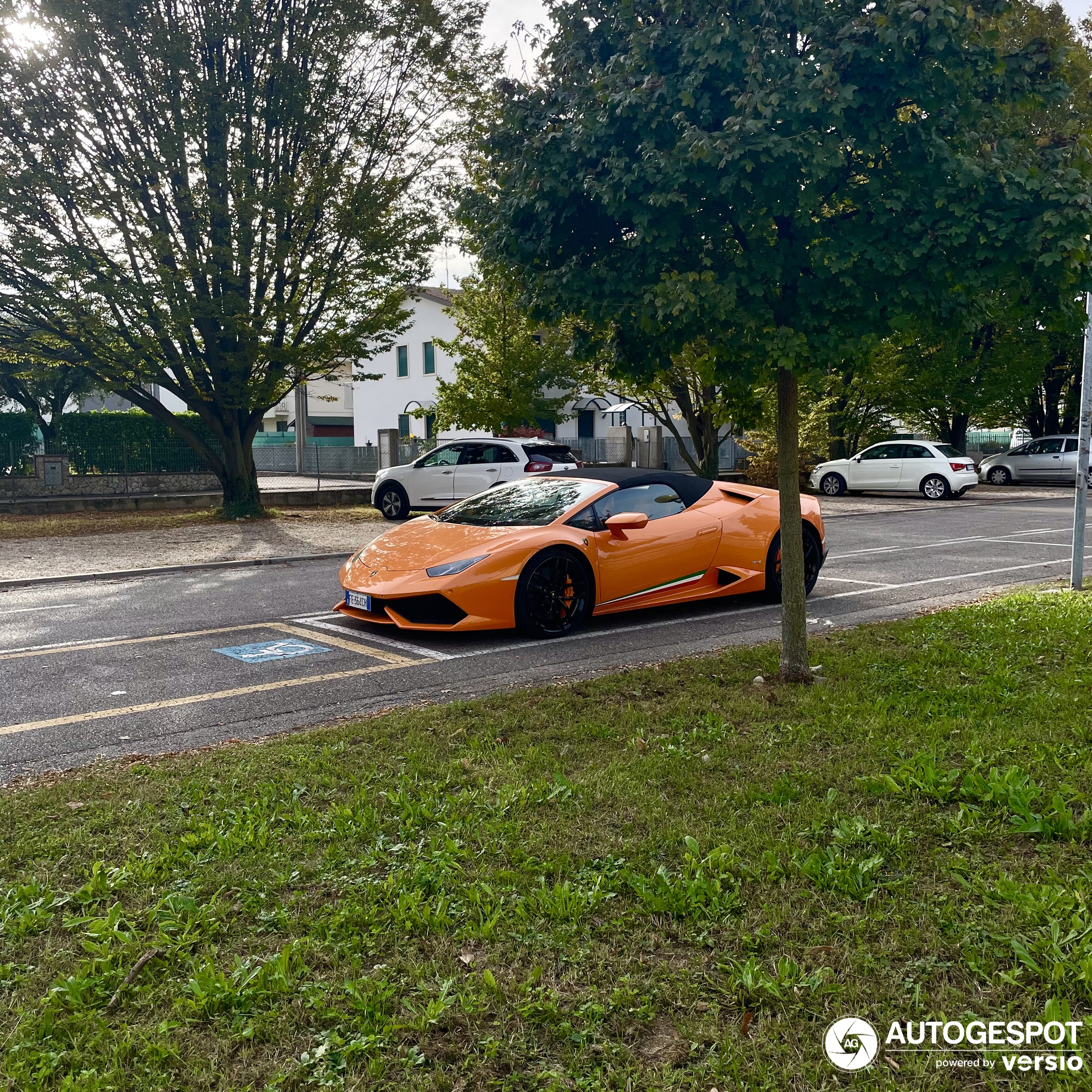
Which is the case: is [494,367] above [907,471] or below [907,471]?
above

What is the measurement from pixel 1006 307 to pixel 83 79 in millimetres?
17343

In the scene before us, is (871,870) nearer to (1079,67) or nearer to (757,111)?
(757,111)

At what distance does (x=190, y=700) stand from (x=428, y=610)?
2.17m

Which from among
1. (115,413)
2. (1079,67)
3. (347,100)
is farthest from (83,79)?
(1079,67)

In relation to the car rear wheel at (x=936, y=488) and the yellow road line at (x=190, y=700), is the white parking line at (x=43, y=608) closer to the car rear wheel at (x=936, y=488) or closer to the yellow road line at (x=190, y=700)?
the yellow road line at (x=190, y=700)

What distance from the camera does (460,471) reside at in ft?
66.5

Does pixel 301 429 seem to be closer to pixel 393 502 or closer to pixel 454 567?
pixel 393 502

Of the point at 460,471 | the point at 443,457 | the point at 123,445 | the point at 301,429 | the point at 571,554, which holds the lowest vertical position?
the point at 571,554

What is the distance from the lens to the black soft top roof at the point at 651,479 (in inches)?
355

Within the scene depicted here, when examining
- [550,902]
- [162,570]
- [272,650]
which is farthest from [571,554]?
[162,570]

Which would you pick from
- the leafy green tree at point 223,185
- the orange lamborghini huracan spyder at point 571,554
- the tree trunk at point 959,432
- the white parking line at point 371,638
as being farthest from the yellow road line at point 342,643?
the tree trunk at point 959,432

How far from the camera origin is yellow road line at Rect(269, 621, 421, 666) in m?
7.36

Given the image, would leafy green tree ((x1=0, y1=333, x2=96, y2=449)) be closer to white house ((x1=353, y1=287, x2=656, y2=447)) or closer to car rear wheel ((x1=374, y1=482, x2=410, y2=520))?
car rear wheel ((x1=374, y1=482, x2=410, y2=520))

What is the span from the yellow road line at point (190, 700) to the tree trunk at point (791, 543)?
9.13 feet
